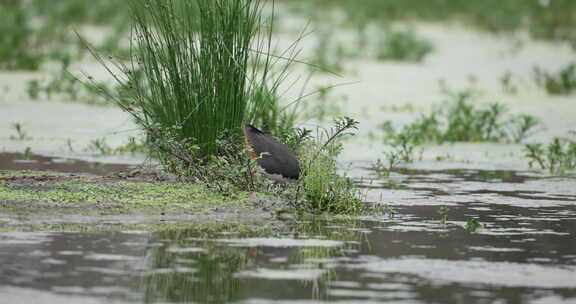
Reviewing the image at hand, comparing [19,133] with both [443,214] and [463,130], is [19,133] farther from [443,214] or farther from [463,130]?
[443,214]

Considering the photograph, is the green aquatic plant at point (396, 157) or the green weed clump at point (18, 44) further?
the green weed clump at point (18, 44)

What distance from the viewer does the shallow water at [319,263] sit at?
185 inches

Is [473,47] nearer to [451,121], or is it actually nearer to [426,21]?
[426,21]

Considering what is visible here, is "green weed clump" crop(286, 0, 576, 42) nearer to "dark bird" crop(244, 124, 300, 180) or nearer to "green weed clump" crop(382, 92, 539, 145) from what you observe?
"green weed clump" crop(382, 92, 539, 145)

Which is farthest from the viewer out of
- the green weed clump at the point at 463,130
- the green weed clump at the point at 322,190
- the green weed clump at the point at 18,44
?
the green weed clump at the point at 18,44

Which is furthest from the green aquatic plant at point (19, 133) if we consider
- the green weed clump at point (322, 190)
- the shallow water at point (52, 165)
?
the green weed clump at point (322, 190)

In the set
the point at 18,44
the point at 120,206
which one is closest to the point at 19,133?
the point at 120,206

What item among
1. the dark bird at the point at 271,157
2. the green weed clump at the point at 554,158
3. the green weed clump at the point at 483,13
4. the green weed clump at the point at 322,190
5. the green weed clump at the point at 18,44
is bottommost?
the green weed clump at the point at 322,190

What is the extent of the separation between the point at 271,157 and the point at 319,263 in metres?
1.81

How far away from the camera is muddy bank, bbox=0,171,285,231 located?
6152mm

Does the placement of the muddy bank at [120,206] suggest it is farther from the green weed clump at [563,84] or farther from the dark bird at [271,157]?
the green weed clump at [563,84]

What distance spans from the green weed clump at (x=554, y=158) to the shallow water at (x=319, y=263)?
87.1 inches

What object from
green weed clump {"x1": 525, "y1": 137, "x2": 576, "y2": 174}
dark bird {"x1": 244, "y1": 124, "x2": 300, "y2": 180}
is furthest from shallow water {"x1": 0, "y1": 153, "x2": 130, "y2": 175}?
green weed clump {"x1": 525, "y1": 137, "x2": 576, "y2": 174}

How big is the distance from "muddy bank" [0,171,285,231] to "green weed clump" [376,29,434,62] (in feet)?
33.4
